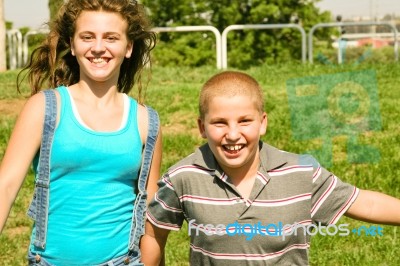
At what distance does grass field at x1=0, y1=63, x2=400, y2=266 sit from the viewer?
15.9ft

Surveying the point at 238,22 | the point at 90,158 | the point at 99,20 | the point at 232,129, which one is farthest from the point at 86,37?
the point at 238,22

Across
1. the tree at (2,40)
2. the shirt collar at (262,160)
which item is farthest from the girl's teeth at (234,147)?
the tree at (2,40)

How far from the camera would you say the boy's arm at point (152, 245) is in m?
2.96

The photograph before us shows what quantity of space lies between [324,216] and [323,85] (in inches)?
234

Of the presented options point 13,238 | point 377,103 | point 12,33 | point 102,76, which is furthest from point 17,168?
point 12,33

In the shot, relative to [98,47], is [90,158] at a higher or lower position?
lower

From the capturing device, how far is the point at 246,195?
9.03 ft

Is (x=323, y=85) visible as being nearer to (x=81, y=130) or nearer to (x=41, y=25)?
(x=41, y=25)

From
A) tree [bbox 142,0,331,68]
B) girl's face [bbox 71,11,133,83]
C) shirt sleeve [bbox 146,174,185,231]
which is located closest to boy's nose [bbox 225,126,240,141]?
shirt sleeve [bbox 146,174,185,231]

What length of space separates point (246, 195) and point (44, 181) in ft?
2.41

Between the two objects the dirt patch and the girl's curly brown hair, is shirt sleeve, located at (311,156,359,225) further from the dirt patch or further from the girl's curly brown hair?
the dirt patch

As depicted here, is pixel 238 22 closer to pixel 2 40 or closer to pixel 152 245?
pixel 2 40

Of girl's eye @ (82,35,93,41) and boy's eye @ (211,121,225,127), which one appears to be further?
girl's eye @ (82,35,93,41)

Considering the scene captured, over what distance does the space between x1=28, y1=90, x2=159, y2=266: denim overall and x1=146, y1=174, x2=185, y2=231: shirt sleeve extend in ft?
0.27
